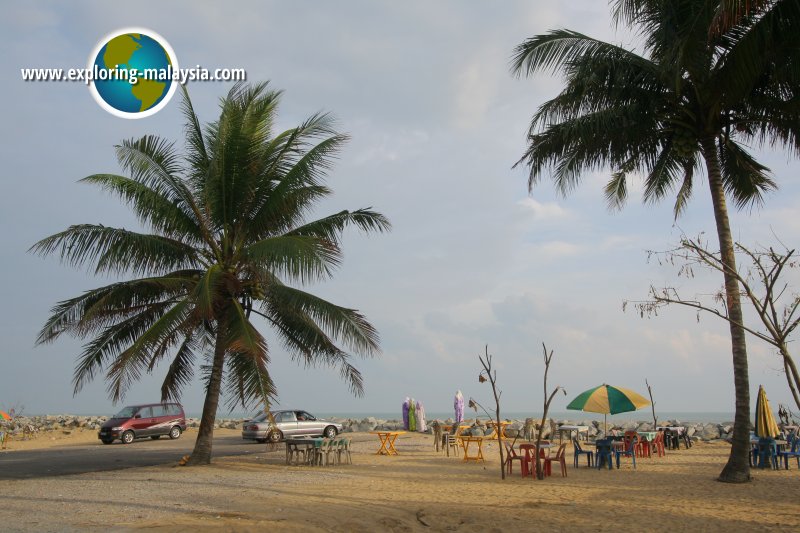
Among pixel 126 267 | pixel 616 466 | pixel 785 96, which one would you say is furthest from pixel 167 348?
pixel 785 96

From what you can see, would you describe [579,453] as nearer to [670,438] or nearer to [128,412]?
[670,438]

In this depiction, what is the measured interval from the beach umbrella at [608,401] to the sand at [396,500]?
2213 mm

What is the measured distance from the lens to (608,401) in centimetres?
1895

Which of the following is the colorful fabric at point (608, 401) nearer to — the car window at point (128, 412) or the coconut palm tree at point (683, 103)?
the coconut palm tree at point (683, 103)

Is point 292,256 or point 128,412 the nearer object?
point 292,256

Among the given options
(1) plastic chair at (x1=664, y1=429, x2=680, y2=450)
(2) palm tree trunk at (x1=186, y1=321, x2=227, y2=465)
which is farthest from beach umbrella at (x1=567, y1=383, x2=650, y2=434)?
(2) palm tree trunk at (x1=186, y1=321, x2=227, y2=465)

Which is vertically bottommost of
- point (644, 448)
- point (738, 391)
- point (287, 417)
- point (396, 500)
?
point (396, 500)

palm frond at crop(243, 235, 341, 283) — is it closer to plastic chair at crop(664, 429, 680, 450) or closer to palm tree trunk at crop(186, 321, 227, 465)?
palm tree trunk at crop(186, 321, 227, 465)

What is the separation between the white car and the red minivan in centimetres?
349

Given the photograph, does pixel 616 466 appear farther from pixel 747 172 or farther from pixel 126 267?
pixel 126 267

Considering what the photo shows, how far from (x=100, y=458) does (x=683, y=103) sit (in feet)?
61.9

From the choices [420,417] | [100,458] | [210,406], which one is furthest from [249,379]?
[420,417]

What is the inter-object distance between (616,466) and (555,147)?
27.2 ft

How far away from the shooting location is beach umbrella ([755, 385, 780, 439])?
659 inches
